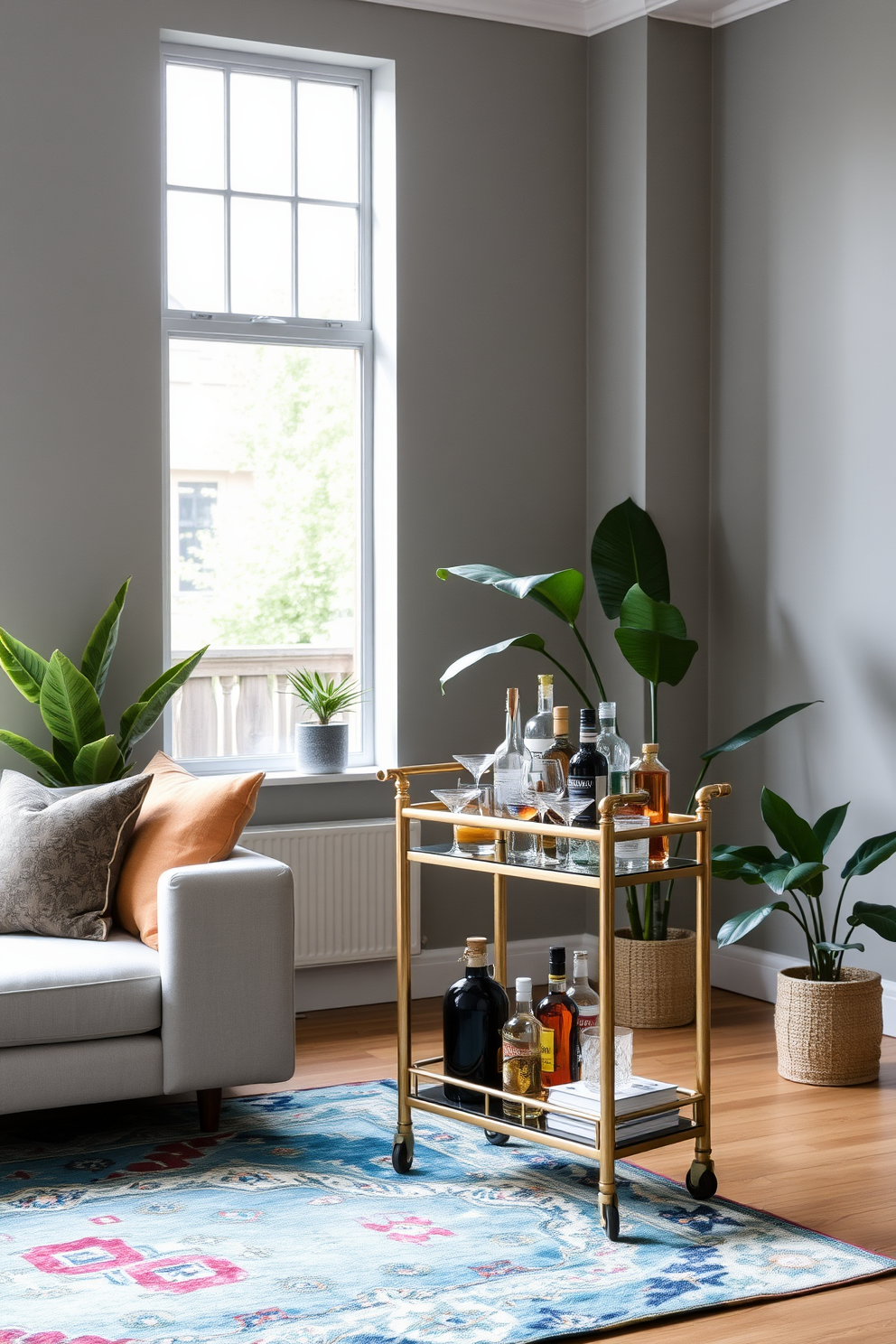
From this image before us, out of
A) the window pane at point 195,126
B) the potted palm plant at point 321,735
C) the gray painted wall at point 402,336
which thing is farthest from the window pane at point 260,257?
the potted palm plant at point 321,735

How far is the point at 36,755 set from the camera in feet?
14.0

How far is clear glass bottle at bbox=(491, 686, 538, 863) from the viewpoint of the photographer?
3.20 m

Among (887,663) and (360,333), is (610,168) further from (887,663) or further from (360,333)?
(887,663)

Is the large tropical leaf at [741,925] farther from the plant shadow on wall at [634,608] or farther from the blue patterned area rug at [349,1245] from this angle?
the blue patterned area rug at [349,1245]

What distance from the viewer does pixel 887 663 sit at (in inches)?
178

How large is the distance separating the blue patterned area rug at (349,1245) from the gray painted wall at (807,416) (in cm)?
171

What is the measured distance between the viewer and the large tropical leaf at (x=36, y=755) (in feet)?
14.0

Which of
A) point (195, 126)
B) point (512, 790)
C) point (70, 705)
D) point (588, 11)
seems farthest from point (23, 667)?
point (588, 11)

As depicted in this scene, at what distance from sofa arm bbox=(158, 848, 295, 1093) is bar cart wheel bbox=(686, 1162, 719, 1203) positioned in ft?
3.26

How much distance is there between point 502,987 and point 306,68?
3128 millimetres

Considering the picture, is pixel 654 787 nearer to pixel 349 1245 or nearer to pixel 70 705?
pixel 349 1245

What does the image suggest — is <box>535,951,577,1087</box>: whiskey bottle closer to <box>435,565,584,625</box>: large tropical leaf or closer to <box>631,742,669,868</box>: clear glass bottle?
<box>631,742,669,868</box>: clear glass bottle

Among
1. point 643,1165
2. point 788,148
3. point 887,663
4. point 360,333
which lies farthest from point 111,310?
point 643,1165

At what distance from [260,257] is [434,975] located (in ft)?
7.86
